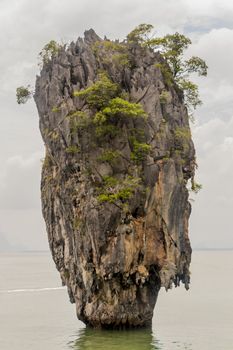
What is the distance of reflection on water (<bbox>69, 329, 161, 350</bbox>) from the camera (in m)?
35.0

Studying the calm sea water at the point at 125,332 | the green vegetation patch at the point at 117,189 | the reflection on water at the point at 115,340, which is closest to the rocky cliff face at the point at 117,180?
the green vegetation patch at the point at 117,189

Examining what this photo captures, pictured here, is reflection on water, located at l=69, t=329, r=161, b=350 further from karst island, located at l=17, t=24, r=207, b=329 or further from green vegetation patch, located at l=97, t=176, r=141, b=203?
green vegetation patch, located at l=97, t=176, r=141, b=203

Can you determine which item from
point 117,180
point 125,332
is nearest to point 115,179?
point 117,180

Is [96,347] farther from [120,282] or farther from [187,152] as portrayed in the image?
[187,152]

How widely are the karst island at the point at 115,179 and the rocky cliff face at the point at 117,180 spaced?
2.6 inches

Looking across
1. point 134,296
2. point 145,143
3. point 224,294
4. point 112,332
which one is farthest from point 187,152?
point 224,294

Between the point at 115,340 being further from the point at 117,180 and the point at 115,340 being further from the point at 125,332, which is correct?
the point at 117,180

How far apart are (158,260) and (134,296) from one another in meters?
2.81

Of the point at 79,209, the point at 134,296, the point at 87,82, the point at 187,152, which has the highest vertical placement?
the point at 87,82

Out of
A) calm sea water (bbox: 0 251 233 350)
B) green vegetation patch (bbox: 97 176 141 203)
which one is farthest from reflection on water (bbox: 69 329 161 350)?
green vegetation patch (bbox: 97 176 141 203)

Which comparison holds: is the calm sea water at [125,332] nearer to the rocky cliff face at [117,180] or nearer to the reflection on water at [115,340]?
the reflection on water at [115,340]

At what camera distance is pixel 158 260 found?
39.0m

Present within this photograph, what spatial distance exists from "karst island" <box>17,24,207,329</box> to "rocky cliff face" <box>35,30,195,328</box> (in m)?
0.07

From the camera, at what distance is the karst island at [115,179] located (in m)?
38.1
